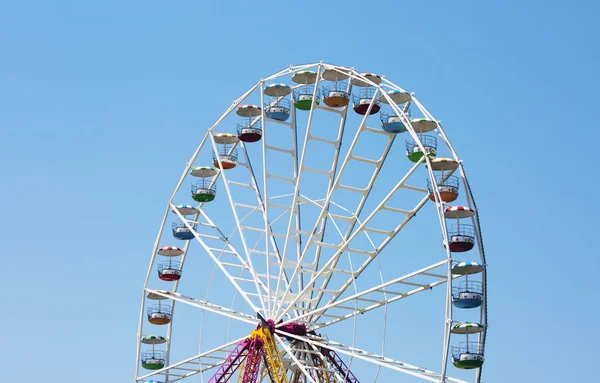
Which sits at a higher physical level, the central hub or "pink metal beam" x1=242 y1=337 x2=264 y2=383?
the central hub

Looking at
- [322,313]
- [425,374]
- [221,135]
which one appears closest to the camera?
[425,374]

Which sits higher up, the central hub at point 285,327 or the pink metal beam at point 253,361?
the central hub at point 285,327

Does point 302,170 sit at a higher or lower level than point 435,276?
higher

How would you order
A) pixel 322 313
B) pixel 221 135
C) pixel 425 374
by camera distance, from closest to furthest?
pixel 425 374 → pixel 322 313 → pixel 221 135

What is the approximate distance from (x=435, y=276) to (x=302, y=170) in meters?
7.62

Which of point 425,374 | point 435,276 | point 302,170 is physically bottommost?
point 425,374

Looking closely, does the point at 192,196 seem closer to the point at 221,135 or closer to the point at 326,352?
the point at 221,135

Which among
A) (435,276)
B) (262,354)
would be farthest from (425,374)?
(262,354)

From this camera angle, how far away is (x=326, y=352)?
57625 millimetres

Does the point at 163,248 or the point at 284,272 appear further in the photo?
the point at 163,248

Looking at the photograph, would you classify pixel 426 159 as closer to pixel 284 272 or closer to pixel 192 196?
pixel 284 272

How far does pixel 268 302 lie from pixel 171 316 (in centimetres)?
745

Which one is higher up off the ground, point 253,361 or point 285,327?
point 285,327

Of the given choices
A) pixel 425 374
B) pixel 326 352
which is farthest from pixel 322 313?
pixel 425 374
